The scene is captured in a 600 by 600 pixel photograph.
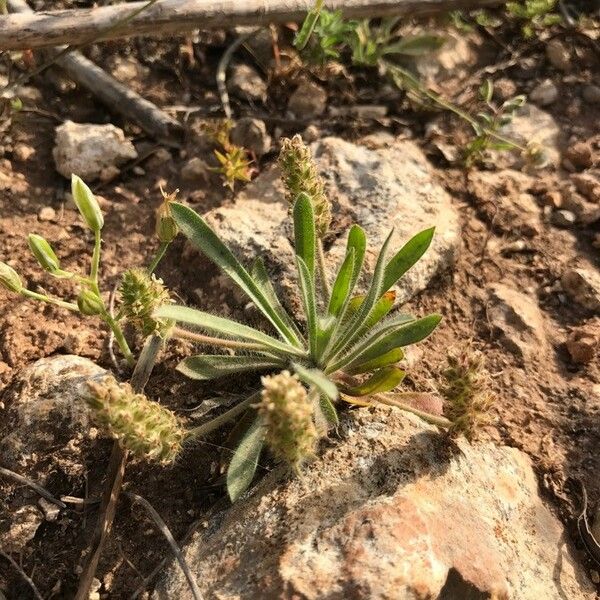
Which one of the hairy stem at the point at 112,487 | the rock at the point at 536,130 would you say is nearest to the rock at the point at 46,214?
the hairy stem at the point at 112,487

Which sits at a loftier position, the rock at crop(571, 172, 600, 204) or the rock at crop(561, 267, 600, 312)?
the rock at crop(571, 172, 600, 204)

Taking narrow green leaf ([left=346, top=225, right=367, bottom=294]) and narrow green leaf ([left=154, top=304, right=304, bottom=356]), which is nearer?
narrow green leaf ([left=154, top=304, right=304, bottom=356])

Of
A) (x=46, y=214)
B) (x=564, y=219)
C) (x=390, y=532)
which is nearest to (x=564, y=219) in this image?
(x=564, y=219)

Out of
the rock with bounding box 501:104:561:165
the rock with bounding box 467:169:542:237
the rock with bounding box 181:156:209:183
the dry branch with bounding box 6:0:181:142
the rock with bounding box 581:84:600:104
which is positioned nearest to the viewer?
the rock with bounding box 467:169:542:237

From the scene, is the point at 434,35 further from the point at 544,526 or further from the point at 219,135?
the point at 544,526

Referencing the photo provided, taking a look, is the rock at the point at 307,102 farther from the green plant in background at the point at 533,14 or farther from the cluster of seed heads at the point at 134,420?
the cluster of seed heads at the point at 134,420

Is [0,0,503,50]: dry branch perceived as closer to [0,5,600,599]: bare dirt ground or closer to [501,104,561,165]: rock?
[0,5,600,599]: bare dirt ground

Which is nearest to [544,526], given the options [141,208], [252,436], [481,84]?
[252,436]

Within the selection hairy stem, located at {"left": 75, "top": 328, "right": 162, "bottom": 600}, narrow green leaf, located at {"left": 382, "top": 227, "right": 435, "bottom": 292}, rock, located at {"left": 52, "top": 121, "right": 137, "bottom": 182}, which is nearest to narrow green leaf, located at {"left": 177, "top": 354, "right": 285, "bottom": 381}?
hairy stem, located at {"left": 75, "top": 328, "right": 162, "bottom": 600}

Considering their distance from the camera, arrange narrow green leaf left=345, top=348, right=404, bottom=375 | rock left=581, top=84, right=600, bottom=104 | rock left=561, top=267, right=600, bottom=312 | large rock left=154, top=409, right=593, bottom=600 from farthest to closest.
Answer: rock left=581, top=84, right=600, bottom=104, rock left=561, top=267, right=600, bottom=312, narrow green leaf left=345, top=348, right=404, bottom=375, large rock left=154, top=409, right=593, bottom=600
